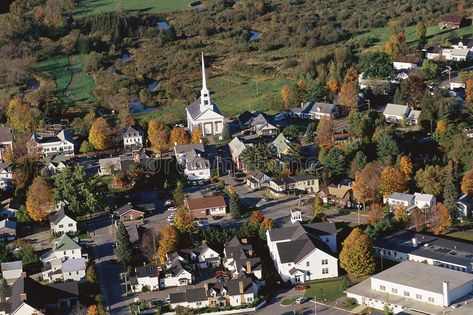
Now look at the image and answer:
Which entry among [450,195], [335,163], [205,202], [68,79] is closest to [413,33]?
[68,79]

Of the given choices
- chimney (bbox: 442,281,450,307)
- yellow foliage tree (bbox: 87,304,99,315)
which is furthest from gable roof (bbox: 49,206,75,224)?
chimney (bbox: 442,281,450,307)

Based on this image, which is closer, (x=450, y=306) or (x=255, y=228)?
(x=450, y=306)

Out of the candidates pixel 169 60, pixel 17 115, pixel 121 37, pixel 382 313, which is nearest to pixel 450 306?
pixel 382 313

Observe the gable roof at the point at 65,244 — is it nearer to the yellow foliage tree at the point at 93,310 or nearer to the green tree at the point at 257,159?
the yellow foliage tree at the point at 93,310

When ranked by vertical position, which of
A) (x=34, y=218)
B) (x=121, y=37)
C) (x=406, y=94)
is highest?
(x=121, y=37)

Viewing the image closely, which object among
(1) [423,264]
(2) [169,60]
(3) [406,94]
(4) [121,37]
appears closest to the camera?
(1) [423,264]

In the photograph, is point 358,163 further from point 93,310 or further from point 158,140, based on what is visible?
point 93,310

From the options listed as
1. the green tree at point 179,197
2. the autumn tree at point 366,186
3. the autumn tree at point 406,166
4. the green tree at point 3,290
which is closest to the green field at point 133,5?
the green tree at point 179,197

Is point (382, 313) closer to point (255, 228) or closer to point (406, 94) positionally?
point (255, 228)
